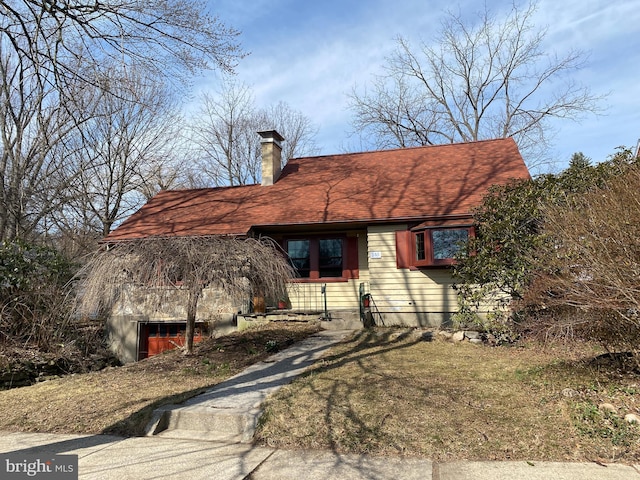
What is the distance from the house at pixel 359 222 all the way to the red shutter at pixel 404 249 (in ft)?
0.09

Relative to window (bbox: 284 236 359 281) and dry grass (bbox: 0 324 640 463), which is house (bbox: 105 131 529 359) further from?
dry grass (bbox: 0 324 640 463)

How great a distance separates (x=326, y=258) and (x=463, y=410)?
9.01m

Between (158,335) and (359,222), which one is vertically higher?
(359,222)

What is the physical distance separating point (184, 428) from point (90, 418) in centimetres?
137

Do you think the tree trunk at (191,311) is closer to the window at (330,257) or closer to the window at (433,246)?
the window at (330,257)

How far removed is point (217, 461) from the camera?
4078 millimetres

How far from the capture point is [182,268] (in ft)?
24.8

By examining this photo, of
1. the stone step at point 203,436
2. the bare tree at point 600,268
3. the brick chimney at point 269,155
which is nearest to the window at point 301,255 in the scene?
the brick chimney at point 269,155

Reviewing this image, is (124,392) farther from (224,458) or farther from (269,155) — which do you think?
(269,155)

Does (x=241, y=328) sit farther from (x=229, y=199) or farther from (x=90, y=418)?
(x=90, y=418)

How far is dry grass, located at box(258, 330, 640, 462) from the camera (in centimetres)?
402

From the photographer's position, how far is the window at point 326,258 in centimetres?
1331

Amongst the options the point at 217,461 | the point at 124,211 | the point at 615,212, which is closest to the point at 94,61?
the point at 217,461

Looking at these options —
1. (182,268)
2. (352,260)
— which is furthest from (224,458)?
(352,260)
